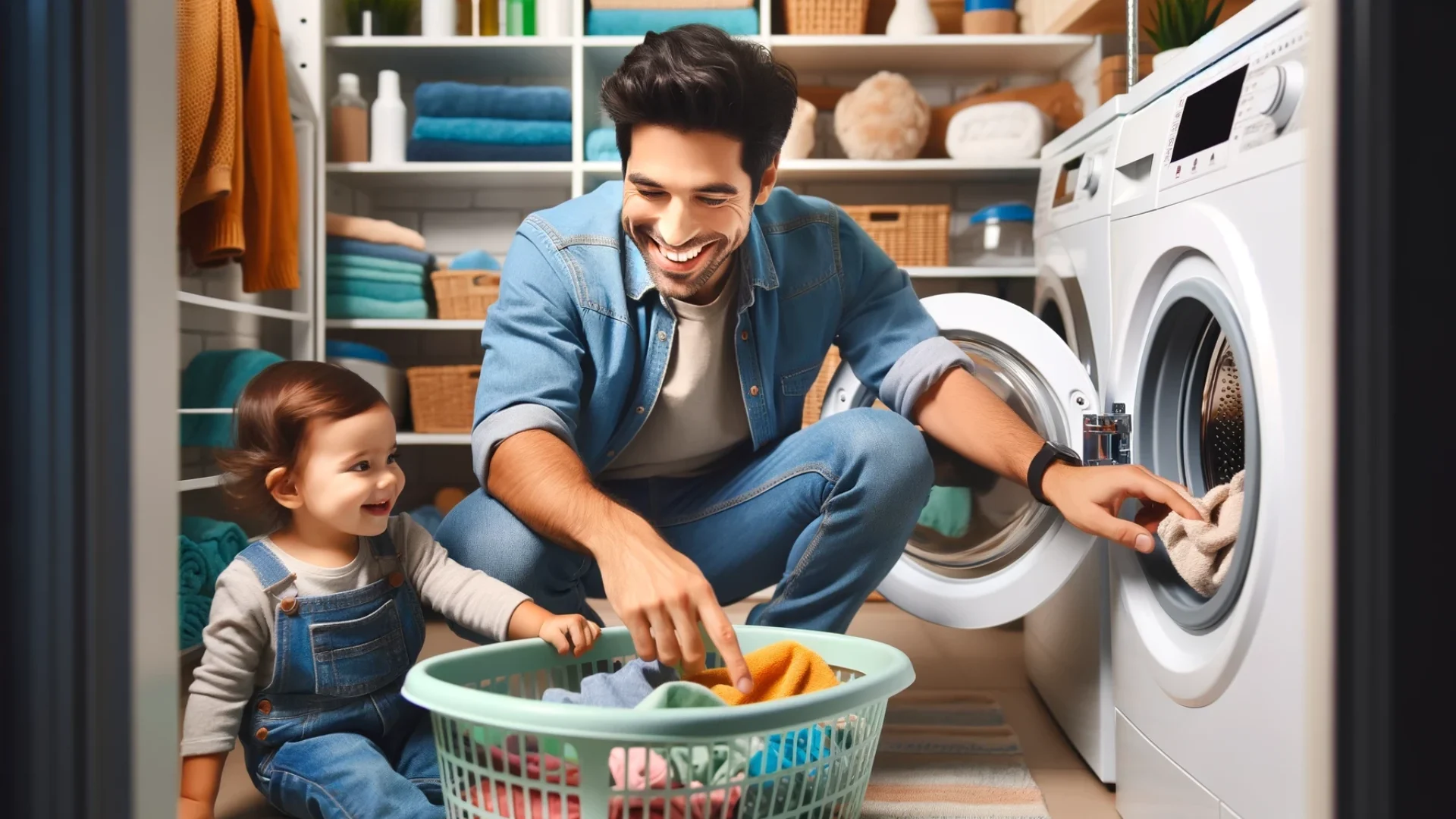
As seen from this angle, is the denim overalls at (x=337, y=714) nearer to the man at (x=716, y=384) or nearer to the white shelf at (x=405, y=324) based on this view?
the man at (x=716, y=384)

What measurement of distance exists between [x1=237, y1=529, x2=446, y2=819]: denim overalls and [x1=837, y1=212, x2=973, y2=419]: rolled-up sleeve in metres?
0.67

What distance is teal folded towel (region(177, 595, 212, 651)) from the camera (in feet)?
5.40

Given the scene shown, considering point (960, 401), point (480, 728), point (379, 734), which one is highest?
point (960, 401)

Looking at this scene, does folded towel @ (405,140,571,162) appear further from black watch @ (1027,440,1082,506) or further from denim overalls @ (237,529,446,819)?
black watch @ (1027,440,1082,506)

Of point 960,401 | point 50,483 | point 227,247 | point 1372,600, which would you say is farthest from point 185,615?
point 1372,600

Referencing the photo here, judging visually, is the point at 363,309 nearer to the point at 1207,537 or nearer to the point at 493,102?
the point at 493,102

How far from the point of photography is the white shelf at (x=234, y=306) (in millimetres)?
1752

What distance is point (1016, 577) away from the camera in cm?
135

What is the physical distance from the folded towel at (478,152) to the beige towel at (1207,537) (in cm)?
166

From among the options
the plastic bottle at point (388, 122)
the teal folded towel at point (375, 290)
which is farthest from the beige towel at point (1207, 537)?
the plastic bottle at point (388, 122)

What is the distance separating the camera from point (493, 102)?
2.33 meters

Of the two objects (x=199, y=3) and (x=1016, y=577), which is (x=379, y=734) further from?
(x=199, y=3)

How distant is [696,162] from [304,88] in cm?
144

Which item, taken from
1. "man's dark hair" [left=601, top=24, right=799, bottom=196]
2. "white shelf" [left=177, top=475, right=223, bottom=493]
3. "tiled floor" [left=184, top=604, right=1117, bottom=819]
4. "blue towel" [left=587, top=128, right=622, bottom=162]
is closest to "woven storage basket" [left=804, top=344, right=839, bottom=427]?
"tiled floor" [left=184, top=604, right=1117, bottom=819]
